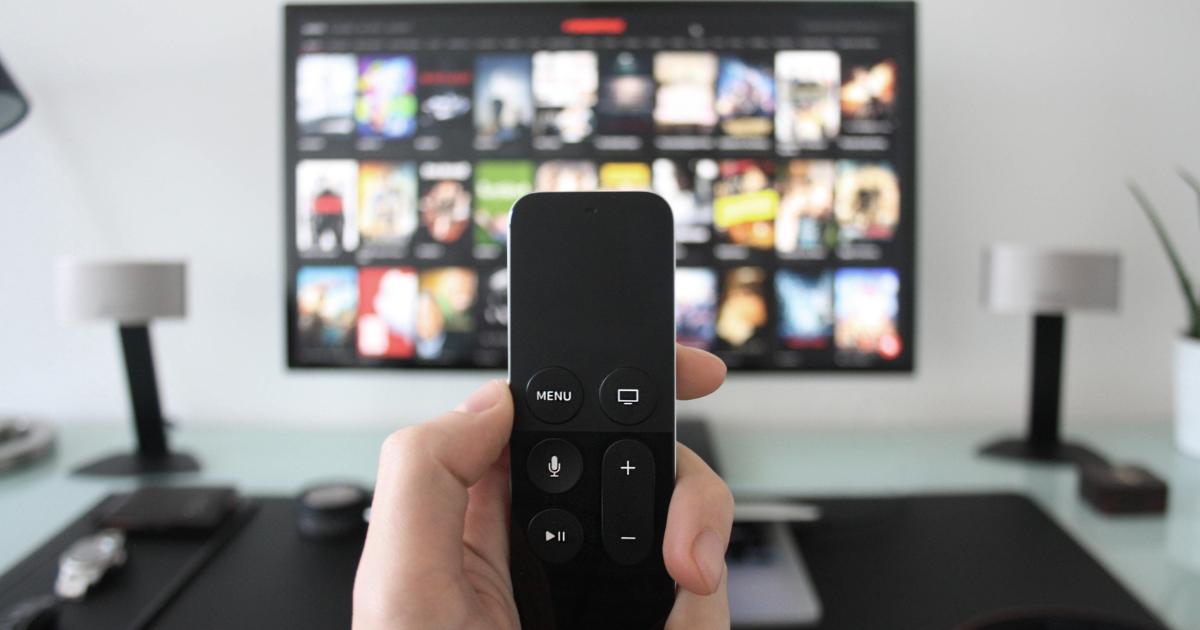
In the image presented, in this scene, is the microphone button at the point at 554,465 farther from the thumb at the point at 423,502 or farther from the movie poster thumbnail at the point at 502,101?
the movie poster thumbnail at the point at 502,101

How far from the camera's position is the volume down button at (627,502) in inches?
17.9

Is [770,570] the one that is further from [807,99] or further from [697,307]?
[807,99]

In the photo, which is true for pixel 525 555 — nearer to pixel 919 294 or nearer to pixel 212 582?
pixel 212 582

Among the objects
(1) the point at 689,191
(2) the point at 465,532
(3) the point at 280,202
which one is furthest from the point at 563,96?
(2) the point at 465,532

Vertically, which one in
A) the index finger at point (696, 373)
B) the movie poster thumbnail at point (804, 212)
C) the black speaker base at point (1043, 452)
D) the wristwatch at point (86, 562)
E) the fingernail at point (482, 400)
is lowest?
the wristwatch at point (86, 562)

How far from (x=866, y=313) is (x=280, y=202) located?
2.90ft

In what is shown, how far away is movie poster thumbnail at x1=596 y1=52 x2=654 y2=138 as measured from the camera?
95 centimetres

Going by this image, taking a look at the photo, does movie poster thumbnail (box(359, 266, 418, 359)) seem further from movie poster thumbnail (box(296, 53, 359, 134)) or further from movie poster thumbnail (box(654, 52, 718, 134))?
movie poster thumbnail (box(654, 52, 718, 134))

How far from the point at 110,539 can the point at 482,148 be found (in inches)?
22.7

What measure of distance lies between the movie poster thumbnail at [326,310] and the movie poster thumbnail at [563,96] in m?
0.30

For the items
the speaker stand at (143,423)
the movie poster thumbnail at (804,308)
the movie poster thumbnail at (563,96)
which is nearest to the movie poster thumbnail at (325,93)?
the movie poster thumbnail at (563,96)

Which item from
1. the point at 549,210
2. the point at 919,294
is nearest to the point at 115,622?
the point at 549,210

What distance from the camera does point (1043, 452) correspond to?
40.6 inches

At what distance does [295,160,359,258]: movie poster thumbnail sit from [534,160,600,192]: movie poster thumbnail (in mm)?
237
